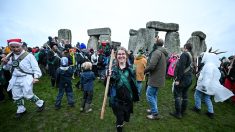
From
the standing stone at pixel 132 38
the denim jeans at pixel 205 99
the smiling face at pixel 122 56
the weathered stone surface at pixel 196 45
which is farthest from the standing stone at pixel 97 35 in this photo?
the smiling face at pixel 122 56

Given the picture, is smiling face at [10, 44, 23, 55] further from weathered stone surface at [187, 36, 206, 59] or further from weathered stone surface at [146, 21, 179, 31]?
weathered stone surface at [187, 36, 206, 59]

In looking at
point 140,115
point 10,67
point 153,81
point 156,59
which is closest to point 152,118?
point 140,115

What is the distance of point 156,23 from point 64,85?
1265 centimetres

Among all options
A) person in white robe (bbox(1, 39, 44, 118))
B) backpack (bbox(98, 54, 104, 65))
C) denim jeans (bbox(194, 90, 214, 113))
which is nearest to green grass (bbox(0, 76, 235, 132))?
denim jeans (bbox(194, 90, 214, 113))

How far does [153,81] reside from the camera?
4.88m

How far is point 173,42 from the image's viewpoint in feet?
55.0

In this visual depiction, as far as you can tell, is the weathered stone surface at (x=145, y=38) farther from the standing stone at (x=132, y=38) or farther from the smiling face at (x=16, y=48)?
the smiling face at (x=16, y=48)

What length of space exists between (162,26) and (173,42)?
1.82 m

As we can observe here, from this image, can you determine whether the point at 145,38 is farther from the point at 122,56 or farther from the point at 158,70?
the point at 122,56

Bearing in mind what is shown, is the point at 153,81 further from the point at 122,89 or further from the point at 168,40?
the point at 168,40

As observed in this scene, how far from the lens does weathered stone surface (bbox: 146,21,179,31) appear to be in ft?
53.3

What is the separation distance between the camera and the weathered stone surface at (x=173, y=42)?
16572 mm

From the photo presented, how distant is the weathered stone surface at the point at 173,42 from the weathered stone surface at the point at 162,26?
0.52 meters

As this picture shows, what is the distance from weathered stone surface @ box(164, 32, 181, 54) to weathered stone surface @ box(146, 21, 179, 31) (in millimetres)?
521
